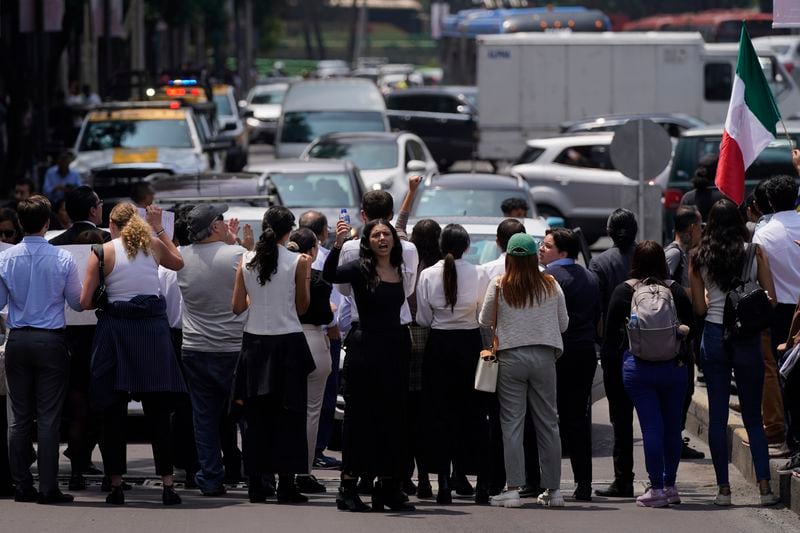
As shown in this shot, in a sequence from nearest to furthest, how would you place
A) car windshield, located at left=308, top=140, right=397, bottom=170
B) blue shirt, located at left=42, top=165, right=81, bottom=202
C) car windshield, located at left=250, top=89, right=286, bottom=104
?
1. blue shirt, located at left=42, top=165, right=81, bottom=202
2. car windshield, located at left=308, top=140, right=397, bottom=170
3. car windshield, located at left=250, top=89, right=286, bottom=104

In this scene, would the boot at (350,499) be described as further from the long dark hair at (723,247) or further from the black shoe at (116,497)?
the long dark hair at (723,247)

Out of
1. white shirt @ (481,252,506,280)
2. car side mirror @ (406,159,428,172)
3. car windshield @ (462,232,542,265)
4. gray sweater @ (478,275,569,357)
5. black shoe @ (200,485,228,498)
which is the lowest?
black shoe @ (200,485,228,498)

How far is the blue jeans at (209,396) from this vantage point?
30.0 feet

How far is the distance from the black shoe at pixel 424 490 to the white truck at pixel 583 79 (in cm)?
2119

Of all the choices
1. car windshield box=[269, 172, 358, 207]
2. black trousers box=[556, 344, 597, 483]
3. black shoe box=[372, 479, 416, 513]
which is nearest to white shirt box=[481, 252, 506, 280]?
black trousers box=[556, 344, 597, 483]

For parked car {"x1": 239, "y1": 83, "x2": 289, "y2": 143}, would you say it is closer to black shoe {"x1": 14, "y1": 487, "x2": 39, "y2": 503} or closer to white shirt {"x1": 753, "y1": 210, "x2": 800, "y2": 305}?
white shirt {"x1": 753, "y1": 210, "x2": 800, "y2": 305}

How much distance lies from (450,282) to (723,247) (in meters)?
1.58

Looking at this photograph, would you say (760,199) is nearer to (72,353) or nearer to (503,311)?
(503,311)

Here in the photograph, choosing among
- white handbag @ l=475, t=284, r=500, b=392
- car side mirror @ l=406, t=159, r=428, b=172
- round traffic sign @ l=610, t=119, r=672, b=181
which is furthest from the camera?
car side mirror @ l=406, t=159, r=428, b=172

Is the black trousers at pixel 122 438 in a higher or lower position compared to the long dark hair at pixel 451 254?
lower

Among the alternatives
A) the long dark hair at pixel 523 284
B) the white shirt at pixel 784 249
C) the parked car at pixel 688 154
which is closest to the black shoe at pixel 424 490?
the long dark hair at pixel 523 284

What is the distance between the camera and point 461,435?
359 inches

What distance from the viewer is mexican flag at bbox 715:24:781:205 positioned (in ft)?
35.0

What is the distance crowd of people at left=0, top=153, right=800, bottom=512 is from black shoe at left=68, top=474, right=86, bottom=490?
0.78ft
